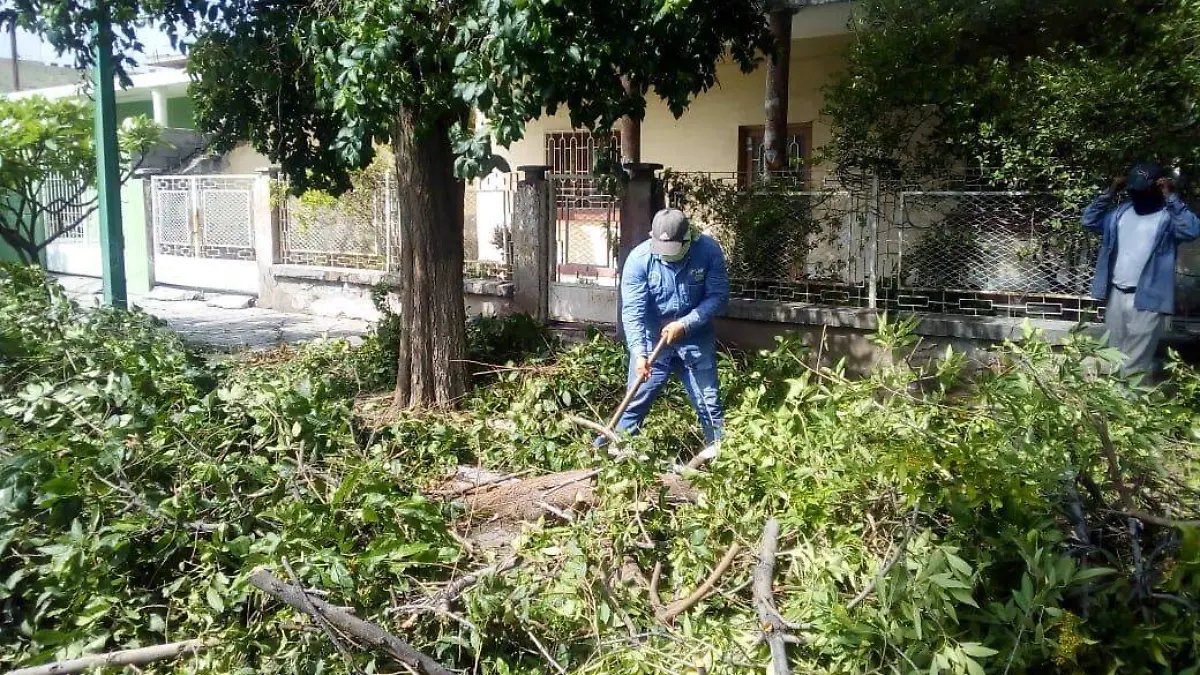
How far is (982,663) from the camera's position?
8.61ft

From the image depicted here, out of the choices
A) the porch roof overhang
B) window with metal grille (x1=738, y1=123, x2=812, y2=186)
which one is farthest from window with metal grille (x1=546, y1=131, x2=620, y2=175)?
the porch roof overhang

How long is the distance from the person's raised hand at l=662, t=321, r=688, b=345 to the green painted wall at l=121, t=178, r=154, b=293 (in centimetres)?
1221

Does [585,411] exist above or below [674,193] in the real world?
below

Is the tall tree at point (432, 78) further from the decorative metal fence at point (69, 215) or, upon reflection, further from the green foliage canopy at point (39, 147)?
the decorative metal fence at point (69, 215)

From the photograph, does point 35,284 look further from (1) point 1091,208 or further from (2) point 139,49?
(1) point 1091,208

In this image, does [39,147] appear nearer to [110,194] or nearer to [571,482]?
[110,194]

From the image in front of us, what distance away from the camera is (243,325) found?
11406 millimetres

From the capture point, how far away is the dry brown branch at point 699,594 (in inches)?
127

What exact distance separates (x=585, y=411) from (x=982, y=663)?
371cm

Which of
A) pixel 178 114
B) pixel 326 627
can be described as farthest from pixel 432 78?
pixel 178 114

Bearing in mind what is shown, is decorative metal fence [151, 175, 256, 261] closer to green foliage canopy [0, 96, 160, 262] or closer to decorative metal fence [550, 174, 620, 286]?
green foliage canopy [0, 96, 160, 262]

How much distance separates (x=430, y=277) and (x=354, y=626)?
3.86 m

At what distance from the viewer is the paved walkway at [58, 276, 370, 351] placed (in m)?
10.2

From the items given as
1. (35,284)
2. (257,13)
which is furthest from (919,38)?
(35,284)
